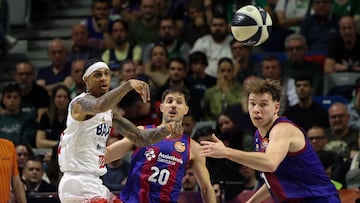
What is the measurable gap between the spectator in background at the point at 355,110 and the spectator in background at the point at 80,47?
4476 mm

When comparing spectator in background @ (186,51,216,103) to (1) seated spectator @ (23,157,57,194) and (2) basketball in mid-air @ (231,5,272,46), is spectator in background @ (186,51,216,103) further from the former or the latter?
(2) basketball in mid-air @ (231,5,272,46)

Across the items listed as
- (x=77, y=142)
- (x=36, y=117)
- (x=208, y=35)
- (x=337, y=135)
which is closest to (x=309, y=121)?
(x=337, y=135)

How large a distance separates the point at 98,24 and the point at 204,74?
2.52m

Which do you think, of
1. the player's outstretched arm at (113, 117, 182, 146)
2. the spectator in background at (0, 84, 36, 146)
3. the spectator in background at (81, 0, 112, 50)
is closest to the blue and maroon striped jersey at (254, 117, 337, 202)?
the player's outstretched arm at (113, 117, 182, 146)

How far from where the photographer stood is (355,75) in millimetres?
13703

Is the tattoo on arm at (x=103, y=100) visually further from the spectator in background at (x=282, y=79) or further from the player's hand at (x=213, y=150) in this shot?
the spectator in background at (x=282, y=79)

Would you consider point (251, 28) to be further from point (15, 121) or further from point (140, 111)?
point (15, 121)

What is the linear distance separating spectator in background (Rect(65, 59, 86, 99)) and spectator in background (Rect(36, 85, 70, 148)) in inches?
26.9

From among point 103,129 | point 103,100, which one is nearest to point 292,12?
point 103,129

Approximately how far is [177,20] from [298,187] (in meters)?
7.91

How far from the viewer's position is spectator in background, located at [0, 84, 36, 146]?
13.5 m

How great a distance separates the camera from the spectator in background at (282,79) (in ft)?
44.1

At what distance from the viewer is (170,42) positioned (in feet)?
49.3

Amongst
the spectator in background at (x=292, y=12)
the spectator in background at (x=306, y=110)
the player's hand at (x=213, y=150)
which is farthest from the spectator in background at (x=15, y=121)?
the player's hand at (x=213, y=150)
